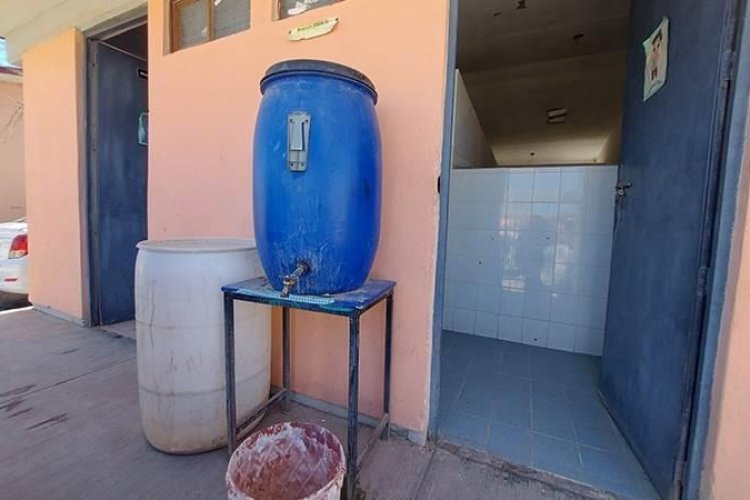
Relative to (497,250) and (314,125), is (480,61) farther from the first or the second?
(314,125)

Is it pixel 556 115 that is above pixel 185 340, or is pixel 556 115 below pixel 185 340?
above

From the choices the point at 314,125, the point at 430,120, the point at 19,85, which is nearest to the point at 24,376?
the point at 314,125

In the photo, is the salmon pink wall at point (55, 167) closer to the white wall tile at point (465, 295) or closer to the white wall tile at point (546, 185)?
the white wall tile at point (465, 295)

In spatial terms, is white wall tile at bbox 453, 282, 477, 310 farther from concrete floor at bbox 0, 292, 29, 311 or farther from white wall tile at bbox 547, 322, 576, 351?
concrete floor at bbox 0, 292, 29, 311

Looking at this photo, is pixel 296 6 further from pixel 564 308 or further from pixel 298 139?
pixel 564 308

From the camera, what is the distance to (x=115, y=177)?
261 centimetres

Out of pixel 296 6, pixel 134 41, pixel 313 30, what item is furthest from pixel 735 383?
pixel 134 41

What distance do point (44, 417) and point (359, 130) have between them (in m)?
1.84

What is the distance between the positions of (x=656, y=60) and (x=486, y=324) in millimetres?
1873

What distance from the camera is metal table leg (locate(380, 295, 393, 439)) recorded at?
4.42 ft

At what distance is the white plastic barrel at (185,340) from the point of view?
1219 mm

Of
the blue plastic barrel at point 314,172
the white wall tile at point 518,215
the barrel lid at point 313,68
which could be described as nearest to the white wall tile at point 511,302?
the white wall tile at point 518,215

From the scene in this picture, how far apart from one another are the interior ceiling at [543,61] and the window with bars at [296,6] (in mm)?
1050

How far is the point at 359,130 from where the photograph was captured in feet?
3.55
